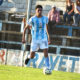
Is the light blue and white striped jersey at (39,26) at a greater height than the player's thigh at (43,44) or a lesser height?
greater

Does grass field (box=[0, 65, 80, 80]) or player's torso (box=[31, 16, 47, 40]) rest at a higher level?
player's torso (box=[31, 16, 47, 40])

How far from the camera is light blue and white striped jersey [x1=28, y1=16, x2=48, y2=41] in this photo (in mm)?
9898

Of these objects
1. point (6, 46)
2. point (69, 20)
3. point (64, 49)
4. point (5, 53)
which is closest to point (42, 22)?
point (5, 53)

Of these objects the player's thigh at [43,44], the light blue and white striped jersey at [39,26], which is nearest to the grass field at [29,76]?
the player's thigh at [43,44]

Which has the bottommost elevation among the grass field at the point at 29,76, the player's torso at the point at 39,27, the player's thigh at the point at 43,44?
the grass field at the point at 29,76

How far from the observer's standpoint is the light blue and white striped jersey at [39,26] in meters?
9.90

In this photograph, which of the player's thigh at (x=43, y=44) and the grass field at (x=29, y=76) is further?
the player's thigh at (x=43, y=44)

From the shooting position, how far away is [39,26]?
391 inches

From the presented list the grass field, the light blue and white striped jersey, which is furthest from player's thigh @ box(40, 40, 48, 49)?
the grass field

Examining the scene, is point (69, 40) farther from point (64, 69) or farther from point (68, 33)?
point (64, 69)

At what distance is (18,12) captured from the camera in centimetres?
1653

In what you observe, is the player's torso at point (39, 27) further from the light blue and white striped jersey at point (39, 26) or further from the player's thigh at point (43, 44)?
the player's thigh at point (43, 44)

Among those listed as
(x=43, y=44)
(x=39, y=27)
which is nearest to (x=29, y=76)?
(x=43, y=44)

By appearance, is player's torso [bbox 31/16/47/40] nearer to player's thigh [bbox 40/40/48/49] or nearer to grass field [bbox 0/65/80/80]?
player's thigh [bbox 40/40/48/49]
